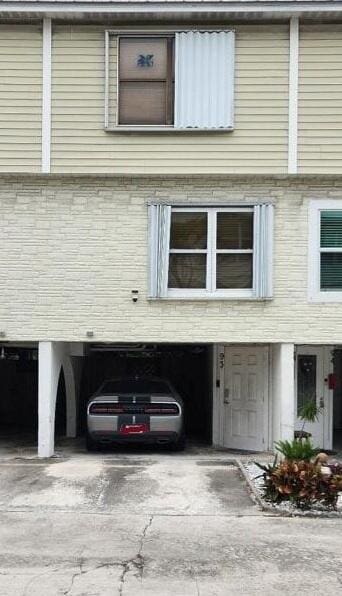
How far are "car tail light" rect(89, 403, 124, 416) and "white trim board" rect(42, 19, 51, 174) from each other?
385 centimetres

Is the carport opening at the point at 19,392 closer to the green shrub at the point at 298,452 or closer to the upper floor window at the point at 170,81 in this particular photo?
the upper floor window at the point at 170,81

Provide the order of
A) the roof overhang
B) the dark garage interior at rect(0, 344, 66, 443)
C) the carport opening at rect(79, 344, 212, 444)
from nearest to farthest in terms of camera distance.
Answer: the roof overhang, the carport opening at rect(79, 344, 212, 444), the dark garage interior at rect(0, 344, 66, 443)

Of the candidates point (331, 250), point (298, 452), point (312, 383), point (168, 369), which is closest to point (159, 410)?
point (298, 452)

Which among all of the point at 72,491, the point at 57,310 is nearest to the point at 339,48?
the point at 57,310

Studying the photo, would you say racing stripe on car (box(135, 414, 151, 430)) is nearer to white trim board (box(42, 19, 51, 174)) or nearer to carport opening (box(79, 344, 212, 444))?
carport opening (box(79, 344, 212, 444))

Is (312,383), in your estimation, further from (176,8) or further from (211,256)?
(176,8)

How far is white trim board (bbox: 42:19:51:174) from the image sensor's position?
10805 mm

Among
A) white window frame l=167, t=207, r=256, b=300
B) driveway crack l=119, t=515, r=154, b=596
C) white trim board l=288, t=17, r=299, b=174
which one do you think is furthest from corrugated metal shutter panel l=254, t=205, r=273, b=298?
driveway crack l=119, t=515, r=154, b=596

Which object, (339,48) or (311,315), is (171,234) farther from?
(339,48)

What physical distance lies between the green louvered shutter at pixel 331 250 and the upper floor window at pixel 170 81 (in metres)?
2.26

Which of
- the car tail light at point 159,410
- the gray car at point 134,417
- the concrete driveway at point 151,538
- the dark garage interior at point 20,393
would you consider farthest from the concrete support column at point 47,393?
the dark garage interior at point 20,393

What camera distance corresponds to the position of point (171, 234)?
11266mm

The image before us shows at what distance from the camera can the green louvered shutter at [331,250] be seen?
36.6 ft

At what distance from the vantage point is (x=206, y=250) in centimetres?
1123
